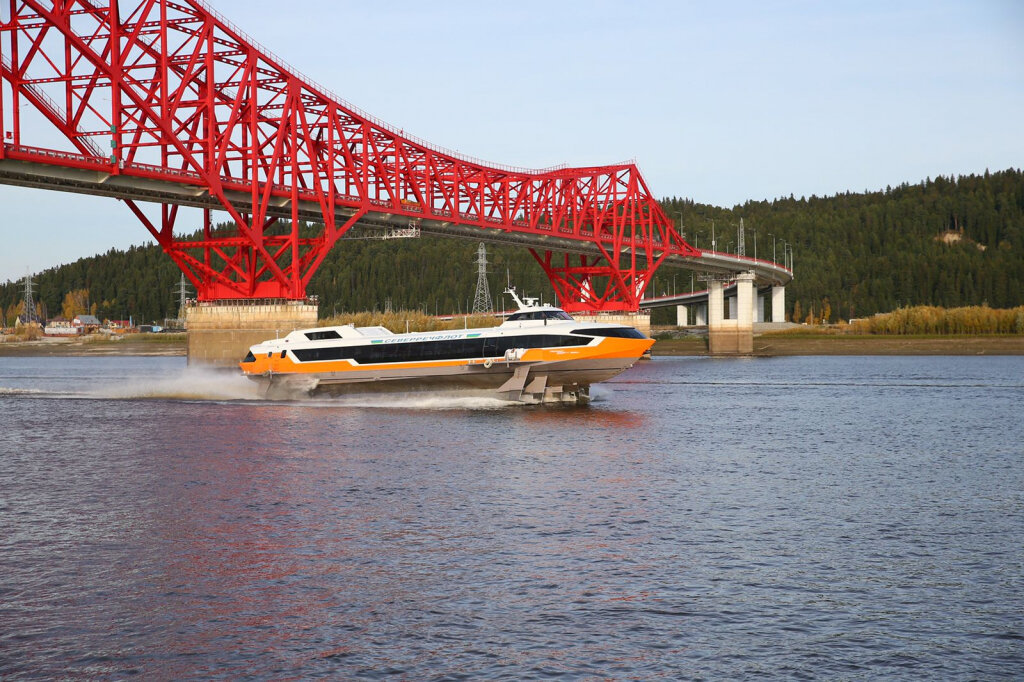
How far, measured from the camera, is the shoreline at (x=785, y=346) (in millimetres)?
127688

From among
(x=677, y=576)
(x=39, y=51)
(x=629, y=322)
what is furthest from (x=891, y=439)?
(x=629, y=322)

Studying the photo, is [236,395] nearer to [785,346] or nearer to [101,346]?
[785,346]

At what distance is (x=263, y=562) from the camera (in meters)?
19.7

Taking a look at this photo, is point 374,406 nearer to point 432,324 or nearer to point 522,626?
point 522,626

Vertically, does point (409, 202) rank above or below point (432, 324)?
above

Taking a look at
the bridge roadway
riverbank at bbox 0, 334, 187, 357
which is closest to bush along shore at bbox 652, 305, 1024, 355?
the bridge roadway

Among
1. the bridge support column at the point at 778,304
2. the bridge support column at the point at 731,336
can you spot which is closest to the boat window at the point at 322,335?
the bridge support column at the point at 731,336

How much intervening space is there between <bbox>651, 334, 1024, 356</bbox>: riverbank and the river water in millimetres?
92334

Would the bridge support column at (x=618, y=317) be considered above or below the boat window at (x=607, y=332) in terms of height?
above

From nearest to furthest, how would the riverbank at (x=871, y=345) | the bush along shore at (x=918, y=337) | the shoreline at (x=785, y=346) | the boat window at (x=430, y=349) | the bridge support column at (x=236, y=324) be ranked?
the boat window at (x=430, y=349) < the bridge support column at (x=236, y=324) < the riverbank at (x=871, y=345) < the shoreline at (x=785, y=346) < the bush along shore at (x=918, y=337)

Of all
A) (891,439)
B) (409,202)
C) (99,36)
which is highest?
(99,36)

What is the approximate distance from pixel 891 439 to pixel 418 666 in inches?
1228

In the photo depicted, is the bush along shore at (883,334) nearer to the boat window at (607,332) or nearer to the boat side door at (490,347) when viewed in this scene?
the boat side door at (490,347)

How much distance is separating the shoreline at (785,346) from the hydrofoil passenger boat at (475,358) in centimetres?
9078
